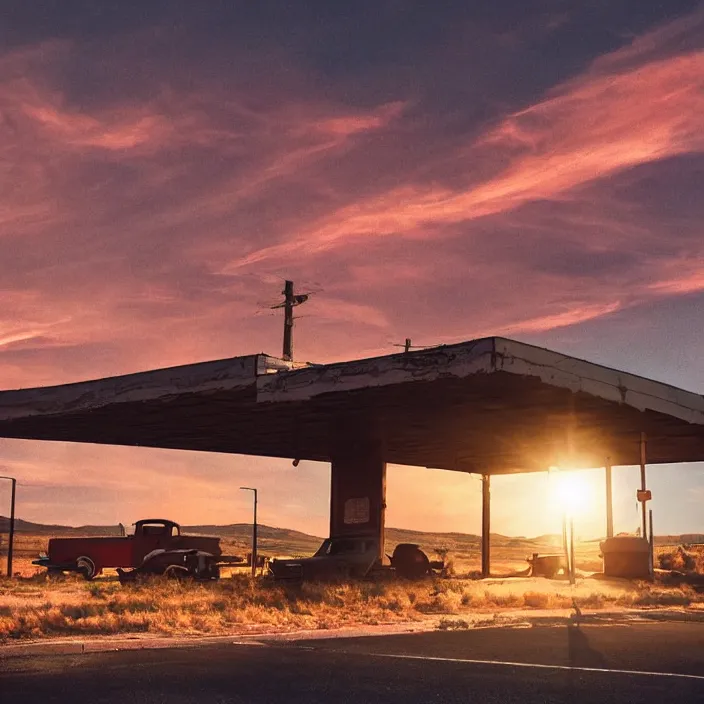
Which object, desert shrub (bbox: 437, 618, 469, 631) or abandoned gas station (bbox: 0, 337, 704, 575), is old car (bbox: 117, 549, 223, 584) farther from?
desert shrub (bbox: 437, 618, 469, 631)

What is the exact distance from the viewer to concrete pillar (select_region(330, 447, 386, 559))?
1494 inches

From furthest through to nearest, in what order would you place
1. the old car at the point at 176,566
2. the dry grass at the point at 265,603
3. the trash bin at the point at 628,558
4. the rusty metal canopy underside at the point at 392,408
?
the trash bin at the point at 628,558
the old car at the point at 176,566
the rusty metal canopy underside at the point at 392,408
the dry grass at the point at 265,603

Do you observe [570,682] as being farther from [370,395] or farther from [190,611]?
[370,395]

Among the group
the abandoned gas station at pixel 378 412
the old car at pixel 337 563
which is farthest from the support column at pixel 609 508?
the old car at pixel 337 563

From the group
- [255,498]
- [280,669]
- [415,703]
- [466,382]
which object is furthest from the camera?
[255,498]

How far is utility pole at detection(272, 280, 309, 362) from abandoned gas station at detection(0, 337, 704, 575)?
4.98 meters

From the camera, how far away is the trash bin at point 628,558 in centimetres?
3709

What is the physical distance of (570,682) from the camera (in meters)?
11.8

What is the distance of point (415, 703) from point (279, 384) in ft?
61.2

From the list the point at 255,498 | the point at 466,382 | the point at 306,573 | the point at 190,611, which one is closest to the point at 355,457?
the point at 306,573

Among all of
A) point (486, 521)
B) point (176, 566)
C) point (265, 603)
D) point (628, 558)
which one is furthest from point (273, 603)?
point (486, 521)

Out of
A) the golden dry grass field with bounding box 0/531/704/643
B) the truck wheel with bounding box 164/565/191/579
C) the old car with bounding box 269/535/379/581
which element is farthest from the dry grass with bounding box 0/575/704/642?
the truck wheel with bounding box 164/565/191/579

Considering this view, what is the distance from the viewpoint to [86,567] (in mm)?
36312

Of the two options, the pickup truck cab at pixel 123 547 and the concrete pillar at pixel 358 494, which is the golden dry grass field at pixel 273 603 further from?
the concrete pillar at pixel 358 494
